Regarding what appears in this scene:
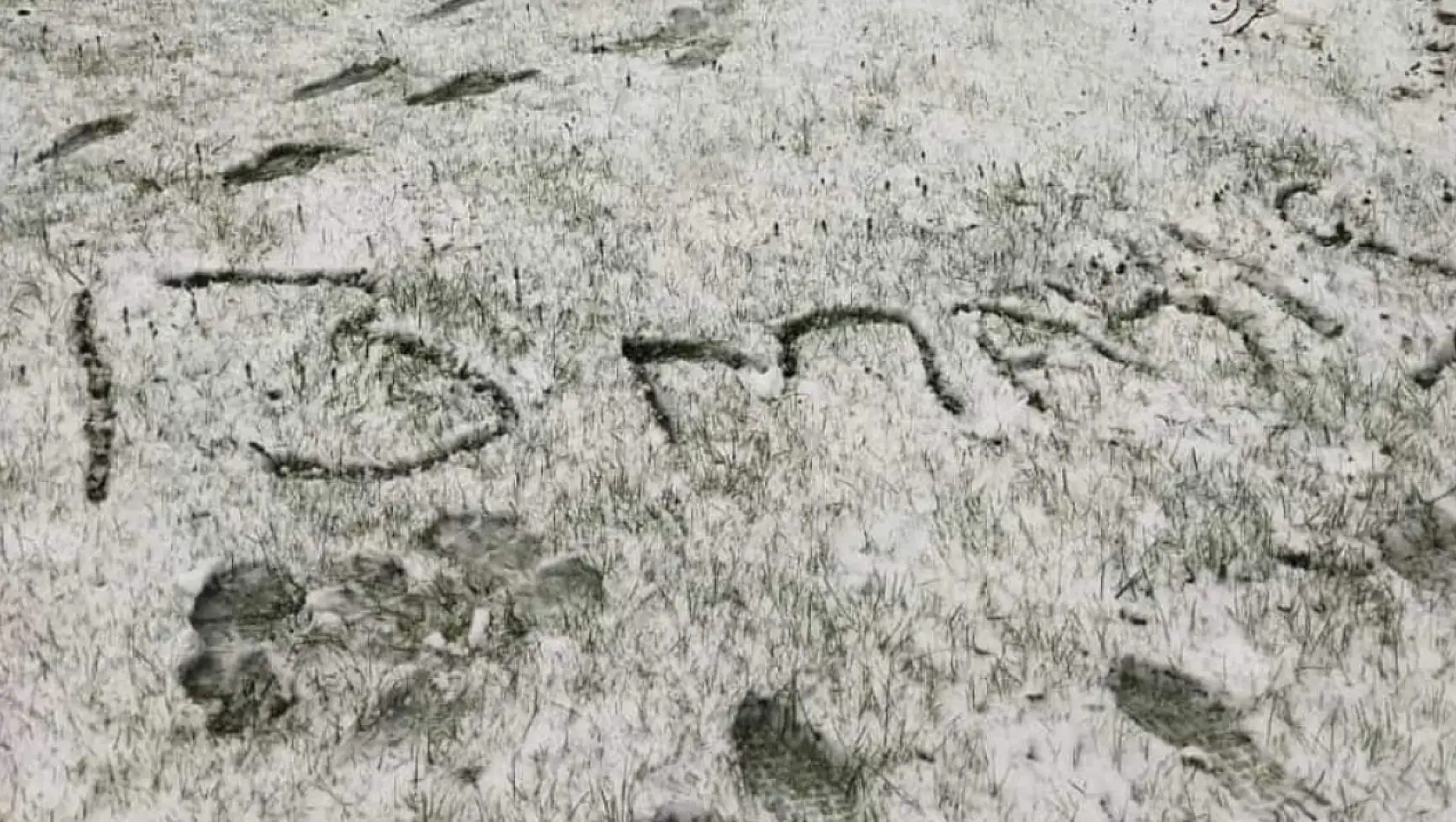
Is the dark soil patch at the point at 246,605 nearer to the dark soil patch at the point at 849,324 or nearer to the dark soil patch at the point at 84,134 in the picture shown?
the dark soil patch at the point at 849,324

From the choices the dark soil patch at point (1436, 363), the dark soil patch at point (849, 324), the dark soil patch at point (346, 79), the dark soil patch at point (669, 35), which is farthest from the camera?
the dark soil patch at point (669, 35)

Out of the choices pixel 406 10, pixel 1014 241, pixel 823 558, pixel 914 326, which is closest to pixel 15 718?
pixel 823 558

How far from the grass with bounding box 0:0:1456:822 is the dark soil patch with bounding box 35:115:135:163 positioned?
0.08 metres

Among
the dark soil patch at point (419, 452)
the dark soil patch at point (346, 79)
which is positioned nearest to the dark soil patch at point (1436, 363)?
the dark soil patch at point (419, 452)

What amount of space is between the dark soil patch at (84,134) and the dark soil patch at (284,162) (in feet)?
5.09

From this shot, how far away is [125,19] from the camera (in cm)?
1305

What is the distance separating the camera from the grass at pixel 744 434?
4723mm

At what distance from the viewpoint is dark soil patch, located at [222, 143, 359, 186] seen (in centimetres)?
924

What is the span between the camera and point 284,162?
31.4ft

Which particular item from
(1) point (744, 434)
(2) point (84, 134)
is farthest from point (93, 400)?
(2) point (84, 134)

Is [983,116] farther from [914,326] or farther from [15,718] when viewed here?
[15,718]

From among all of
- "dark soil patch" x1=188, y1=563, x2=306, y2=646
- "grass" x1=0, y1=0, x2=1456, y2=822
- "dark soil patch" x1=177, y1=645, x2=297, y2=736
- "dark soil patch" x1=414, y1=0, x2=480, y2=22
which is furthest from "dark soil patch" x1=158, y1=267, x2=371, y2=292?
"dark soil patch" x1=414, y1=0, x2=480, y2=22

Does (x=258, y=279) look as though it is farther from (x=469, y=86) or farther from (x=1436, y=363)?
(x=1436, y=363)

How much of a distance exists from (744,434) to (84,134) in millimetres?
7287
